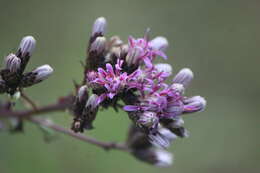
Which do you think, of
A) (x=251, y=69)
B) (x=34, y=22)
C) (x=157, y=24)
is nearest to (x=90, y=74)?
(x=34, y=22)

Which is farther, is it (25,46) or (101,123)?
(101,123)

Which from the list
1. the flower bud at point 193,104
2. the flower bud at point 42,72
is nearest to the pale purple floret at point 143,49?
the flower bud at point 193,104

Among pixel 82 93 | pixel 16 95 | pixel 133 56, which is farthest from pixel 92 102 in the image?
pixel 16 95

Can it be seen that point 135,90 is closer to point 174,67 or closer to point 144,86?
point 144,86

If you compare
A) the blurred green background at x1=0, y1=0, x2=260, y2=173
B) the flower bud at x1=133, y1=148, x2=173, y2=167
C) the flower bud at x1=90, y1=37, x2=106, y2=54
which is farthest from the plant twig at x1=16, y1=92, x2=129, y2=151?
the blurred green background at x1=0, y1=0, x2=260, y2=173

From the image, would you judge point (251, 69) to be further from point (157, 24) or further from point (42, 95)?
point (42, 95)

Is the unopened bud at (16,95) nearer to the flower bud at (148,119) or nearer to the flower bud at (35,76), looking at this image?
the flower bud at (35,76)
